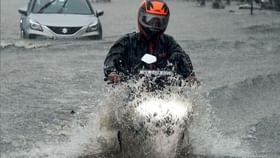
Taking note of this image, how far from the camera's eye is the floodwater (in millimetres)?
8391

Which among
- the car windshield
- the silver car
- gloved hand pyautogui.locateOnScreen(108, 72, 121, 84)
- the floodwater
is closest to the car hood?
the silver car

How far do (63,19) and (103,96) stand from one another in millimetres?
12034

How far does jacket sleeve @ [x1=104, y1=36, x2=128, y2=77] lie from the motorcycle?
181 mm

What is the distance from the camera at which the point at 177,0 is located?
5534cm

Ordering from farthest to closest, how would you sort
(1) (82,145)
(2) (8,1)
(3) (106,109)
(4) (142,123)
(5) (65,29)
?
(2) (8,1), (5) (65,29), (1) (82,145), (3) (106,109), (4) (142,123)

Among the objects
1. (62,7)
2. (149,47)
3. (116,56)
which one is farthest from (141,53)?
(62,7)

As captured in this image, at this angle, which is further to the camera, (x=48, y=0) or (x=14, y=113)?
(x=48, y=0)

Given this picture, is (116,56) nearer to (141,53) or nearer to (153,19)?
(141,53)

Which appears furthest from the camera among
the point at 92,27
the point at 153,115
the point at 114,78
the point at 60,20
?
the point at 92,27

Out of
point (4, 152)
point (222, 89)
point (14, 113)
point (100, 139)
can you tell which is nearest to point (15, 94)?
point (14, 113)

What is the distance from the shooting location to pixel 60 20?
21.1 meters

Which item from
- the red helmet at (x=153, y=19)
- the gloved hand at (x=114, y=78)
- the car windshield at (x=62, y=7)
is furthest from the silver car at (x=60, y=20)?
the gloved hand at (x=114, y=78)

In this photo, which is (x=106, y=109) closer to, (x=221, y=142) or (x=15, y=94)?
(x=221, y=142)

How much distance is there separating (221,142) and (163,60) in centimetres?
202
